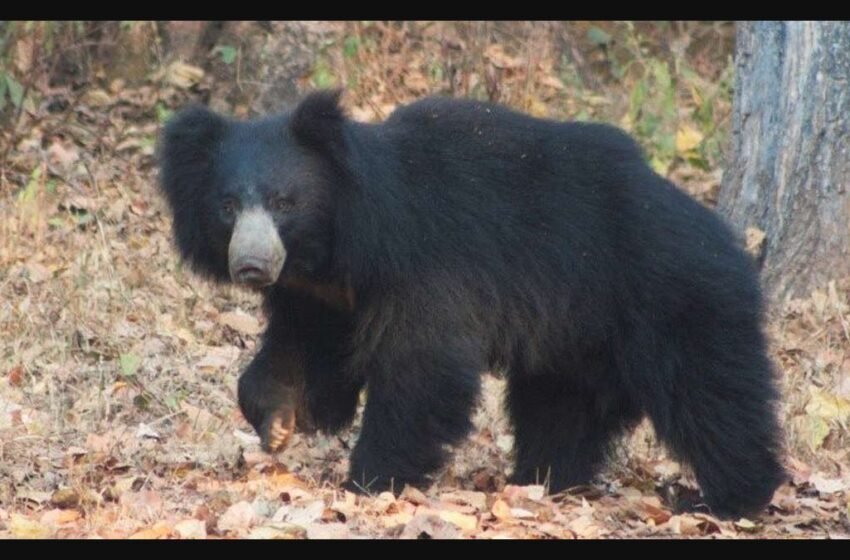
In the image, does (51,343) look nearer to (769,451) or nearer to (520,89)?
(769,451)

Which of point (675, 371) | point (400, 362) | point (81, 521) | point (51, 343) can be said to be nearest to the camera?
point (81, 521)

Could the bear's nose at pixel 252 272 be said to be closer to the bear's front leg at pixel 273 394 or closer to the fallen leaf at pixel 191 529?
the bear's front leg at pixel 273 394

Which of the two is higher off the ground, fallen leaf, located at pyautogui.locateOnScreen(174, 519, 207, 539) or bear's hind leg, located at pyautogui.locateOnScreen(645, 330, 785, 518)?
bear's hind leg, located at pyautogui.locateOnScreen(645, 330, 785, 518)

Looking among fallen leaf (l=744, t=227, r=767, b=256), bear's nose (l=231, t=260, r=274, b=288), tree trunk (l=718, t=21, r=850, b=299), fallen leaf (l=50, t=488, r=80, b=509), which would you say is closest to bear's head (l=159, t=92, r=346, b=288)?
bear's nose (l=231, t=260, r=274, b=288)

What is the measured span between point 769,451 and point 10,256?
4148mm

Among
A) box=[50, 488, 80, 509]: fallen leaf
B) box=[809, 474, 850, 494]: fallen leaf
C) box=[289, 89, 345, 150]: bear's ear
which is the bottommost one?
box=[50, 488, 80, 509]: fallen leaf

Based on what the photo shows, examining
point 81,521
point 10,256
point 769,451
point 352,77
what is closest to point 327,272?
point 81,521

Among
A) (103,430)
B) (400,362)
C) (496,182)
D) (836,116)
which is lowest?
(103,430)

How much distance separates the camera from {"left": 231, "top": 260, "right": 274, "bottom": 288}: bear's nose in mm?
5031

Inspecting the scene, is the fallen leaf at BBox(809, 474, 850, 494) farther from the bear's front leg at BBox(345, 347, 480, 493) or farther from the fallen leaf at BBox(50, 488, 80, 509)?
the fallen leaf at BBox(50, 488, 80, 509)

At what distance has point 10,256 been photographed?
7.75 metres

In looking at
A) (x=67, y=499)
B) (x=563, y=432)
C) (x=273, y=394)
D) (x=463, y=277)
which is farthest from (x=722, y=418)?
(x=67, y=499)

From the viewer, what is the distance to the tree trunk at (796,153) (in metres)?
7.11

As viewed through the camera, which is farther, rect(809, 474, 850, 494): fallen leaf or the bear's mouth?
rect(809, 474, 850, 494): fallen leaf
